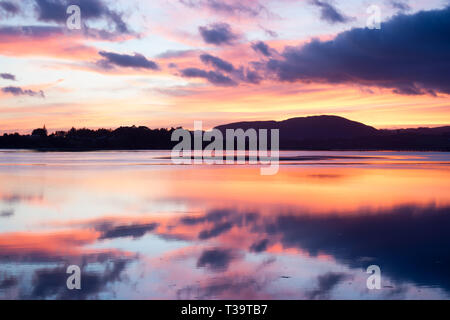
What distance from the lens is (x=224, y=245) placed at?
8695 mm

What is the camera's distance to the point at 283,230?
33.3 feet

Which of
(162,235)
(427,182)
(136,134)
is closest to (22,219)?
(162,235)

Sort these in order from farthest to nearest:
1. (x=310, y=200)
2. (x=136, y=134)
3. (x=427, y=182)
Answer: (x=136, y=134), (x=427, y=182), (x=310, y=200)

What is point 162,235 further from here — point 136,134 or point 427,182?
point 136,134

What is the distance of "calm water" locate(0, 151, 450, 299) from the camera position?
20.5ft

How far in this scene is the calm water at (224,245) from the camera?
6.25 m

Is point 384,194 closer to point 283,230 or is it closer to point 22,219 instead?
point 283,230

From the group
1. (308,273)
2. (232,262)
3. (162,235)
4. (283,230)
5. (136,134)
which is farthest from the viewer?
A: (136,134)

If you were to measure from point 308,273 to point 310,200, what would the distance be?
8.48 m

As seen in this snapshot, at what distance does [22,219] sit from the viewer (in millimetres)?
11328

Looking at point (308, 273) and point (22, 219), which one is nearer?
point (308, 273)
